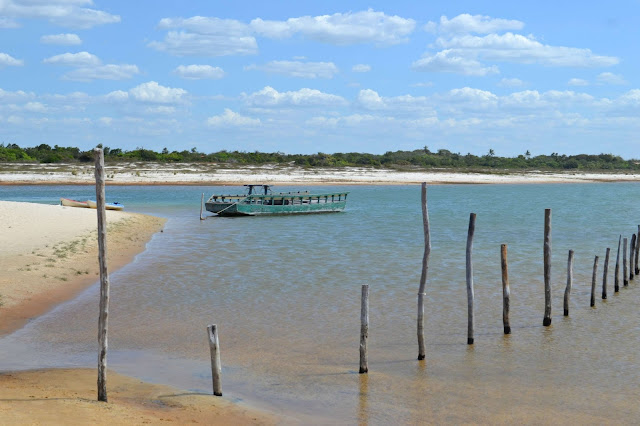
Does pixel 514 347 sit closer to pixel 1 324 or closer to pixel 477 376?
pixel 477 376

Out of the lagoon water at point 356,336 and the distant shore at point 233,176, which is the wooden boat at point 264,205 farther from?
the distant shore at point 233,176

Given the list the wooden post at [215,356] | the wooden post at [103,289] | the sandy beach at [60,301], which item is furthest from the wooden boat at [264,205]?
the wooden post at [103,289]

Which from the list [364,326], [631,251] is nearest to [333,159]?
[631,251]

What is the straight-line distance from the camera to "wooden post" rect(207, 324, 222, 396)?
9.09m

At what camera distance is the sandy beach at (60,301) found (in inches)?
326

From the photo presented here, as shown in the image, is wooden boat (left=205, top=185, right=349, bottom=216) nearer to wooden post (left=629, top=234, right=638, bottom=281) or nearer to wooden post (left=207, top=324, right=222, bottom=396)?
wooden post (left=629, top=234, right=638, bottom=281)

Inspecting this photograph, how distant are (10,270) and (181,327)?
6.01 metres

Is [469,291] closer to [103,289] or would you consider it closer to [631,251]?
[103,289]

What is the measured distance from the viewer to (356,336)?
516 inches

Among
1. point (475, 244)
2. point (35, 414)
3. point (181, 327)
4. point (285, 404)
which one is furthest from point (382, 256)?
point (35, 414)

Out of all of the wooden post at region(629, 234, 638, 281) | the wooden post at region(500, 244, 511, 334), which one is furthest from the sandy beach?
the wooden post at region(629, 234, 638, 281)

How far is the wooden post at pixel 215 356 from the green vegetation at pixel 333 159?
94056mm

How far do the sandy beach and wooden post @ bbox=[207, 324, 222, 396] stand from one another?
6.7 inches

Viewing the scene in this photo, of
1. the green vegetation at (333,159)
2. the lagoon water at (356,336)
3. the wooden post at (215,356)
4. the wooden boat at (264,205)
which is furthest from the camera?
the green vegetation at (333,159)
